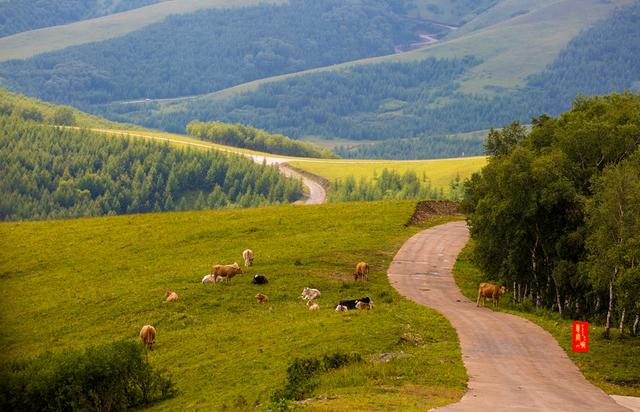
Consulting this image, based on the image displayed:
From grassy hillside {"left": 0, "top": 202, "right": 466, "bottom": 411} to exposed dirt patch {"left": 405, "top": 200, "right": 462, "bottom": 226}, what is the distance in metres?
1.67

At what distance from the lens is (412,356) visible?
4138cm

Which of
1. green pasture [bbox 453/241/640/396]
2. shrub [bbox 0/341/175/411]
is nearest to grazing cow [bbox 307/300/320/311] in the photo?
green pasture [bbox 453/241/640/396]

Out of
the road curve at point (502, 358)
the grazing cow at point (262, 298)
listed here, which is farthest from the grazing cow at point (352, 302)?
the grazing cow at point (262, 298)

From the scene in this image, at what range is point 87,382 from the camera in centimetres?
3866

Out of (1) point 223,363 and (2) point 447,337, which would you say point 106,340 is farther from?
(2) point 447,337

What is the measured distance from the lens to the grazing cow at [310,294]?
59013mm

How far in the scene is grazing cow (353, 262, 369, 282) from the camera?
6456cm

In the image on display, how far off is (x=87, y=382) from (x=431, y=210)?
206 feet

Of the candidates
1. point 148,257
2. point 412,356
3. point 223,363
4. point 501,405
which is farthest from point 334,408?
point 148,257

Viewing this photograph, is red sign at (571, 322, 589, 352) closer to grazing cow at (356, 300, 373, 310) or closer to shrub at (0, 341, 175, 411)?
grazing cow at (356, 300, 373, 310)

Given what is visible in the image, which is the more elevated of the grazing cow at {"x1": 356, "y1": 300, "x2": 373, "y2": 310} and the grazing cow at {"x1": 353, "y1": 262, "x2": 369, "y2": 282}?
the grazing cow at {"x1": 353, "y1": 262, "x2": 369, "y2": 282}

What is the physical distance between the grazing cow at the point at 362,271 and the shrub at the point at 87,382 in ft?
83.1

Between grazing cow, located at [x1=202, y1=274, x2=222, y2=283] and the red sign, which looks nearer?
the red sign

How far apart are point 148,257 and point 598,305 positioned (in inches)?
1425
